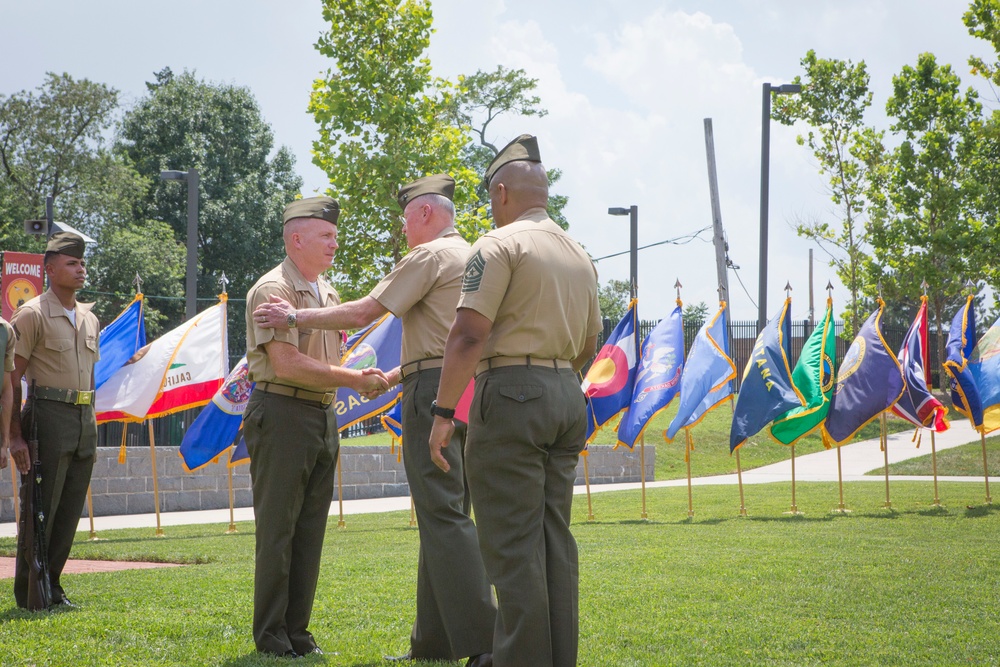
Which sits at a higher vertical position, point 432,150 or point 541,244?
point 432,150

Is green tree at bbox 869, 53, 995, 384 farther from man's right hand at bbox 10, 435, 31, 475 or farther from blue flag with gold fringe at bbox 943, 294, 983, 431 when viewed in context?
man's right hand at bbox 10, 435, 31, 475

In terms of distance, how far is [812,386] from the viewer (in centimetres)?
1243

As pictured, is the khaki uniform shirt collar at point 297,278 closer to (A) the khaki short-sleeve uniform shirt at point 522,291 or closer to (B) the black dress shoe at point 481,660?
(A) the khaki short-sleeve uniform shirt at point 522,291

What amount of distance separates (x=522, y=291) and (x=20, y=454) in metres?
3.73

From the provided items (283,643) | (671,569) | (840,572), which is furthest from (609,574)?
(283,643)

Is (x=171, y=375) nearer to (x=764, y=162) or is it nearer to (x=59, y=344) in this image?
(x=59, y=344)

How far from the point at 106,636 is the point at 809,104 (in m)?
25.9

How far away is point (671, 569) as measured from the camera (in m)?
7.68

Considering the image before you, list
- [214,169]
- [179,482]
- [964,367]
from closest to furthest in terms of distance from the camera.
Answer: [964,367] < [179,482] < [214,169]

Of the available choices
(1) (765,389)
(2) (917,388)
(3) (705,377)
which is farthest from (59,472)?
(2) (917,388)

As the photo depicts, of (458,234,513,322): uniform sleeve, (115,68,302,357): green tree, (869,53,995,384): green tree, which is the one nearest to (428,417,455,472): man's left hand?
(458,234,513,322): uniform sleeve

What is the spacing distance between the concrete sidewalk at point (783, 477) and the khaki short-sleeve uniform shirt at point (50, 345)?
20.9ft

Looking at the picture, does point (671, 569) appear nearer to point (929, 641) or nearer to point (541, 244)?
point (929, 641)

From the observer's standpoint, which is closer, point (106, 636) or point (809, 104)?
point (106, 636)
